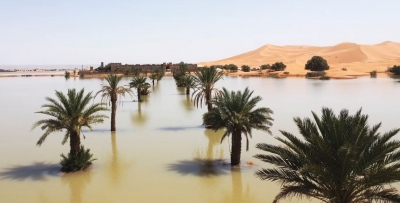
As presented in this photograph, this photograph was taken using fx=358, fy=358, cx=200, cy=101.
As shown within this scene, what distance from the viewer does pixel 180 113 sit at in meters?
35.0

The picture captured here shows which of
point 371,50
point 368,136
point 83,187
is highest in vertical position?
point 371,50

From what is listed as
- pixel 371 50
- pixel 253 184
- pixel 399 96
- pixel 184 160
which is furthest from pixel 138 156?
pixel 371 50

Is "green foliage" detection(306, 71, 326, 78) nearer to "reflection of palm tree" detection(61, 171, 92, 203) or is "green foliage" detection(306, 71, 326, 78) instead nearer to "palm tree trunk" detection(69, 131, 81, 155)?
"palm tree trunk" detection(69, 131, 81, 155)

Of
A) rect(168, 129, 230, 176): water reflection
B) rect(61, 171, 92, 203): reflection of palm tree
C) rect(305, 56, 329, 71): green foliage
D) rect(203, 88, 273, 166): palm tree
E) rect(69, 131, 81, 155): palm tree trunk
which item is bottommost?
rect(61, 171, 92, 203): reflection of palm tree

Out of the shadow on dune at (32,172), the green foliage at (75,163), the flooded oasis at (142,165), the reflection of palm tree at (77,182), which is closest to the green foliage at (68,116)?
the green foliage at (75,163)

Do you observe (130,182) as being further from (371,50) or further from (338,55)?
(371,50)

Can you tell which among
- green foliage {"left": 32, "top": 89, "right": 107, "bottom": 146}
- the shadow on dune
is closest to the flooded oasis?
the shadow on dune

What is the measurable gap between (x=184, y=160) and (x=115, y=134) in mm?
8686

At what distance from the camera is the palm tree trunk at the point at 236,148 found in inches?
666

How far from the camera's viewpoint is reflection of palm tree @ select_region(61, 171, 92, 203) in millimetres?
13954

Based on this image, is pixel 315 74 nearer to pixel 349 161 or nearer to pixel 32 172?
pixel 32 172

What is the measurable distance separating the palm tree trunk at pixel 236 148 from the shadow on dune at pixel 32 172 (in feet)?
26.8

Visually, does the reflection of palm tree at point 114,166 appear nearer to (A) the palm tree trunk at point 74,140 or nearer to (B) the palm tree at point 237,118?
(A) the palm tree trunk at point 74,140

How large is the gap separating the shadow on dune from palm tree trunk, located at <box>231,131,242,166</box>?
817 centimetres
